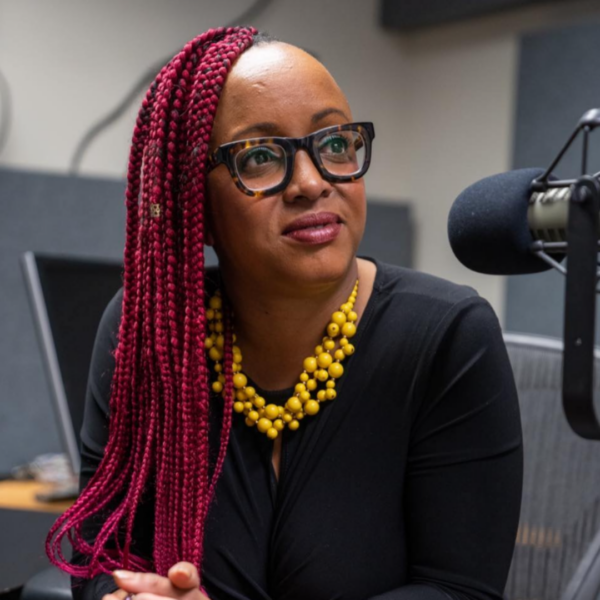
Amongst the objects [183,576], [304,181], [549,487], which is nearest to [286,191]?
[304,181]

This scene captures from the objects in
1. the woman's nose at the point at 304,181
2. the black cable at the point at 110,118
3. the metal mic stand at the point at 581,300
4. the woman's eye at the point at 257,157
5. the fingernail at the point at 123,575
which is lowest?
the fingernail at the point at 123,575

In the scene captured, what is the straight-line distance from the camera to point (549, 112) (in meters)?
2.48

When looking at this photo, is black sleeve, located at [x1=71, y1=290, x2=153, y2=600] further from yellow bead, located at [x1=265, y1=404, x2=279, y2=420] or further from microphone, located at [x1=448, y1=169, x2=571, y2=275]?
microphone, located at [x1=448, y1=169, x2=571, y2=275]

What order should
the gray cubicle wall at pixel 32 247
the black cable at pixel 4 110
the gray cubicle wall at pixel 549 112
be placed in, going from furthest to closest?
the gray cubicle wall at pixel 549 112 < the black cable at pixel 4 110 < the gray cubicle wall at pixel 32 247

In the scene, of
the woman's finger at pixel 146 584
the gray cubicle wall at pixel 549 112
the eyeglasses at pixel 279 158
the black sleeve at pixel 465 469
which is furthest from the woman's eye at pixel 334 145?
the gray cubicle wall at pixel 549 112

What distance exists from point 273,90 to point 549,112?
1.81 meters

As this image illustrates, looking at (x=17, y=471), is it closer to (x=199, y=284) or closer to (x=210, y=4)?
(x=199, y=284)

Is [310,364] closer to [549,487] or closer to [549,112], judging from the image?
[549,487]

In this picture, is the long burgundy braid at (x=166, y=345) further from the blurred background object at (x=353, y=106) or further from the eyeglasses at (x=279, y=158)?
the blurred background object at (x=353, y=106)

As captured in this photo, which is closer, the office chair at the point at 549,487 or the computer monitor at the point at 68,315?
the office chair at the point at 549,487

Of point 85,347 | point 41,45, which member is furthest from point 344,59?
point 85,347

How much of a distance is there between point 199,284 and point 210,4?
5.54ft

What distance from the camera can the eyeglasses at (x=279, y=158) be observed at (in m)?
0.87

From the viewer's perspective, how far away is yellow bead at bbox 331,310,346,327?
3.24 feet
